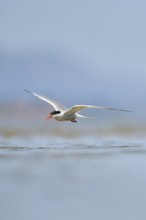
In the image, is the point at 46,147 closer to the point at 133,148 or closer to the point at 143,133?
the point at 133,148

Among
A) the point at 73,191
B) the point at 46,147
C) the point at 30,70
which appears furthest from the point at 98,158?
the point at 30,70

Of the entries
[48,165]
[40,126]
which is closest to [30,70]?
[40,126]

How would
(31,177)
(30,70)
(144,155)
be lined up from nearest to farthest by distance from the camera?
(31,177)
(144,155)
(30,70)

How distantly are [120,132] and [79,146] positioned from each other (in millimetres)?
4711

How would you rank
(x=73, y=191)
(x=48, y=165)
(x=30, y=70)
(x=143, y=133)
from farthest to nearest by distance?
(x=30, y=70), (x=143, y=133), (x=48, y=165), (x=73, y=191)

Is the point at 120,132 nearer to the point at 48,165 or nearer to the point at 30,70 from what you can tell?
the point at 48,165

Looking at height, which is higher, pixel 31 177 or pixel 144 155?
pixel 144 155

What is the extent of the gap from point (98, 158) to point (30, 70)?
130 metres

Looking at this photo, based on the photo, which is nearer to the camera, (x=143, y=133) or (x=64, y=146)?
(x=64, y=146)

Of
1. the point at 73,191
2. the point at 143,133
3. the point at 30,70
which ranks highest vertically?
the point at 30,70

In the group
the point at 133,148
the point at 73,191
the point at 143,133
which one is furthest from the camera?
the point at 143,133

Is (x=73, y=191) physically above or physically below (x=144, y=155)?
below

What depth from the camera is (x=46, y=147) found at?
2097 centimetres

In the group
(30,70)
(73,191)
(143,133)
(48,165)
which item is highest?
(30,70)
